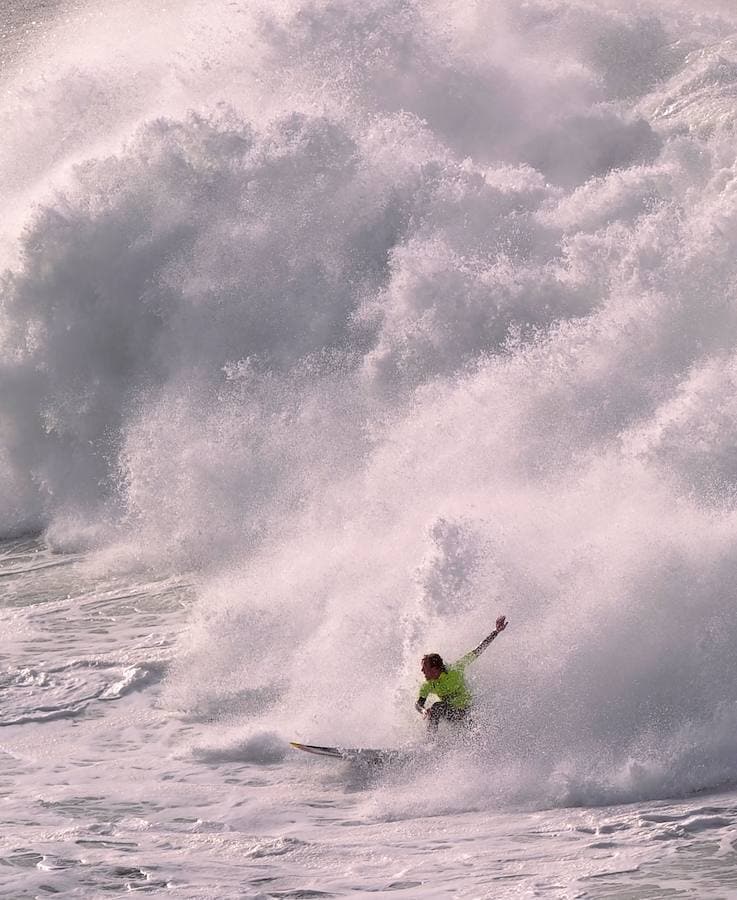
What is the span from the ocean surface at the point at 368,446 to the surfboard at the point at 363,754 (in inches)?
5.5

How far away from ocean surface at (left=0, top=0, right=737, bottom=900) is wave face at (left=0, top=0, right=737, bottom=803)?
41mm

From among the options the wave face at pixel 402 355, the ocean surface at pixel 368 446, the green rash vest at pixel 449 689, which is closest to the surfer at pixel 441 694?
the green rash vest at pixel 449 689

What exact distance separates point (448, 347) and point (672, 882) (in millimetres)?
8171

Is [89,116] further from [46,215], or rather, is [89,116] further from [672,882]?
[672,882]

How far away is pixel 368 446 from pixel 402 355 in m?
1.44

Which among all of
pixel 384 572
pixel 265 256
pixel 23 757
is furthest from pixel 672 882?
pixel 265 256

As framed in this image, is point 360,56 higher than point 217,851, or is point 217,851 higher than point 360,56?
point 360,56

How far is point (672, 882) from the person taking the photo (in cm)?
806

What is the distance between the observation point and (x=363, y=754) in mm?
10055

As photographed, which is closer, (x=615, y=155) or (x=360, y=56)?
(x=615, y=155)

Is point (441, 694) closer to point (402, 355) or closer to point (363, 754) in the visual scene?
point (363, 754)

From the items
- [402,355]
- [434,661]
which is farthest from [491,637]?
[402,355]

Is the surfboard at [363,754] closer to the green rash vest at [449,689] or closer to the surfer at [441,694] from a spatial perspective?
the surfer at [441,694]

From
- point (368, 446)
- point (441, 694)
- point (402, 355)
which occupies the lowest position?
point (441, 694)
